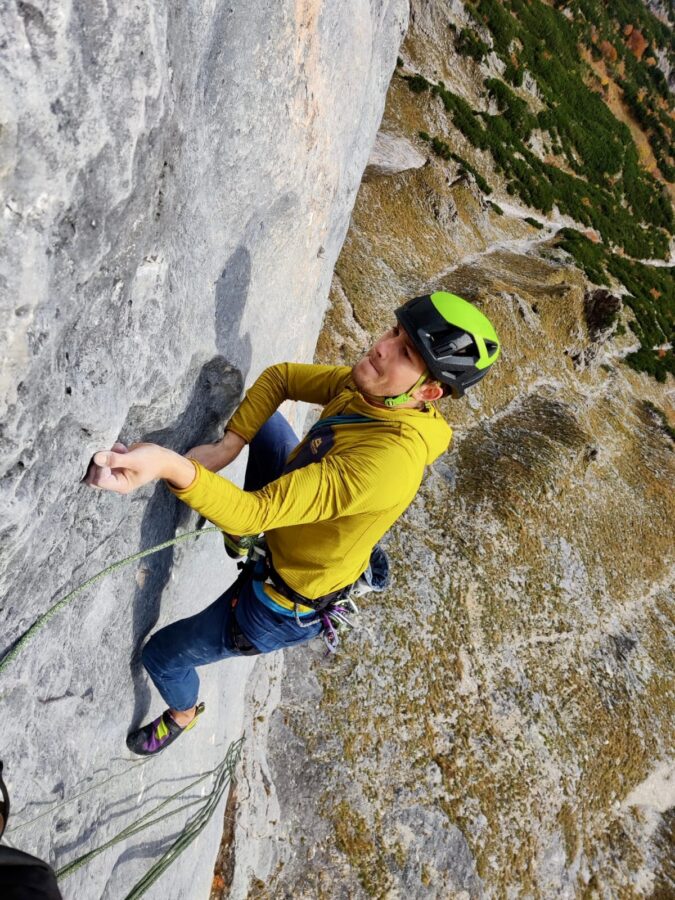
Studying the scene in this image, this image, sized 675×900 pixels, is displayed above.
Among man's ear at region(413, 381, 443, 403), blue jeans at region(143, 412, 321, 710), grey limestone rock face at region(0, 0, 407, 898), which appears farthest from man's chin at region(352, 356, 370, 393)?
blue jeans at region(143, 412, 321, 710)

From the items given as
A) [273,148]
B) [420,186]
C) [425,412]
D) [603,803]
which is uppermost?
[273,148]

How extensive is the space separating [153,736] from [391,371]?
3.80 m

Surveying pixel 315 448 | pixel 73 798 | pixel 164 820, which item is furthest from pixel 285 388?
pixel 164 820

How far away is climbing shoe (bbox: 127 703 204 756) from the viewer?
513cm

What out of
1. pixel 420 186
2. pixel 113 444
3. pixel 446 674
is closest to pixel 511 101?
pixel 420 186

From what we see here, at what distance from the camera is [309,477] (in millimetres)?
3412

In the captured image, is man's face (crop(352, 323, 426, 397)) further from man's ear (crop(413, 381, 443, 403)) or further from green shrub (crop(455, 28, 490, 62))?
green shrub (crop(455, 28, 490, 62))

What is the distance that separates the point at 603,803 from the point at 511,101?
36992 millimetres

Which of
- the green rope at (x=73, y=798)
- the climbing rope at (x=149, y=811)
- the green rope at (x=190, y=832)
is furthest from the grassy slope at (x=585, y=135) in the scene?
the green rope at (x=73, y=798)

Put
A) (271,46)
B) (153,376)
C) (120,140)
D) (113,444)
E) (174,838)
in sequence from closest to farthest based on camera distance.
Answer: (120,140)
(113,444)
(153,376)
(271,46)
(174,838)

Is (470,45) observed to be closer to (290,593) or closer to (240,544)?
(240,544)

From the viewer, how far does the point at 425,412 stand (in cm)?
417

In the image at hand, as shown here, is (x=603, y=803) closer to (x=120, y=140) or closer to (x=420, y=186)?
(x=120, y=140)

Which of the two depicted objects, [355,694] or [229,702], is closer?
[229,702]
